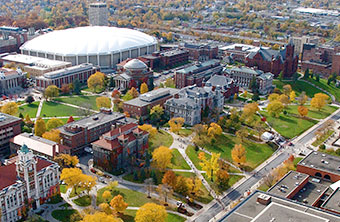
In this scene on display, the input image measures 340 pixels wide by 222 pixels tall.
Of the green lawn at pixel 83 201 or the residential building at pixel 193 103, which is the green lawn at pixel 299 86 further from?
the green lawn at pixel 83 201

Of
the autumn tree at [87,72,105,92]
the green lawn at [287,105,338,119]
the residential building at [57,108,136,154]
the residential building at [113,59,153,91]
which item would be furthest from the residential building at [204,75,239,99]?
the residential building at [57,108,136,154]

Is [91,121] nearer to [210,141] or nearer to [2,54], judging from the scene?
[210,141]

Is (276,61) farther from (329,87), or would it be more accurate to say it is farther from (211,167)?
(211,167)

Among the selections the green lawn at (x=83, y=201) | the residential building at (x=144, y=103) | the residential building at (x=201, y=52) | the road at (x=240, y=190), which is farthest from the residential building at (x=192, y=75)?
the green lawn at (x=83, y=201)

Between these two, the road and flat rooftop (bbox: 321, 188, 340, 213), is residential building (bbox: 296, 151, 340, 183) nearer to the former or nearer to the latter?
flat rooftop (bbox: 321, 188, 340, 213)

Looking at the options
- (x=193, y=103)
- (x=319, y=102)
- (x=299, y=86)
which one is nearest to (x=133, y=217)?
(x=193, y=103)

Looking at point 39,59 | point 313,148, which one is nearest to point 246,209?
point 313,148

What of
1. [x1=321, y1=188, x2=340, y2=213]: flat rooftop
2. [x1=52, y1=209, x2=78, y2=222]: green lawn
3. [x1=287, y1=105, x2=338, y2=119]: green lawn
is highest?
[x1=321, y1=188, x2=340, y2=213]: flat rooftop
